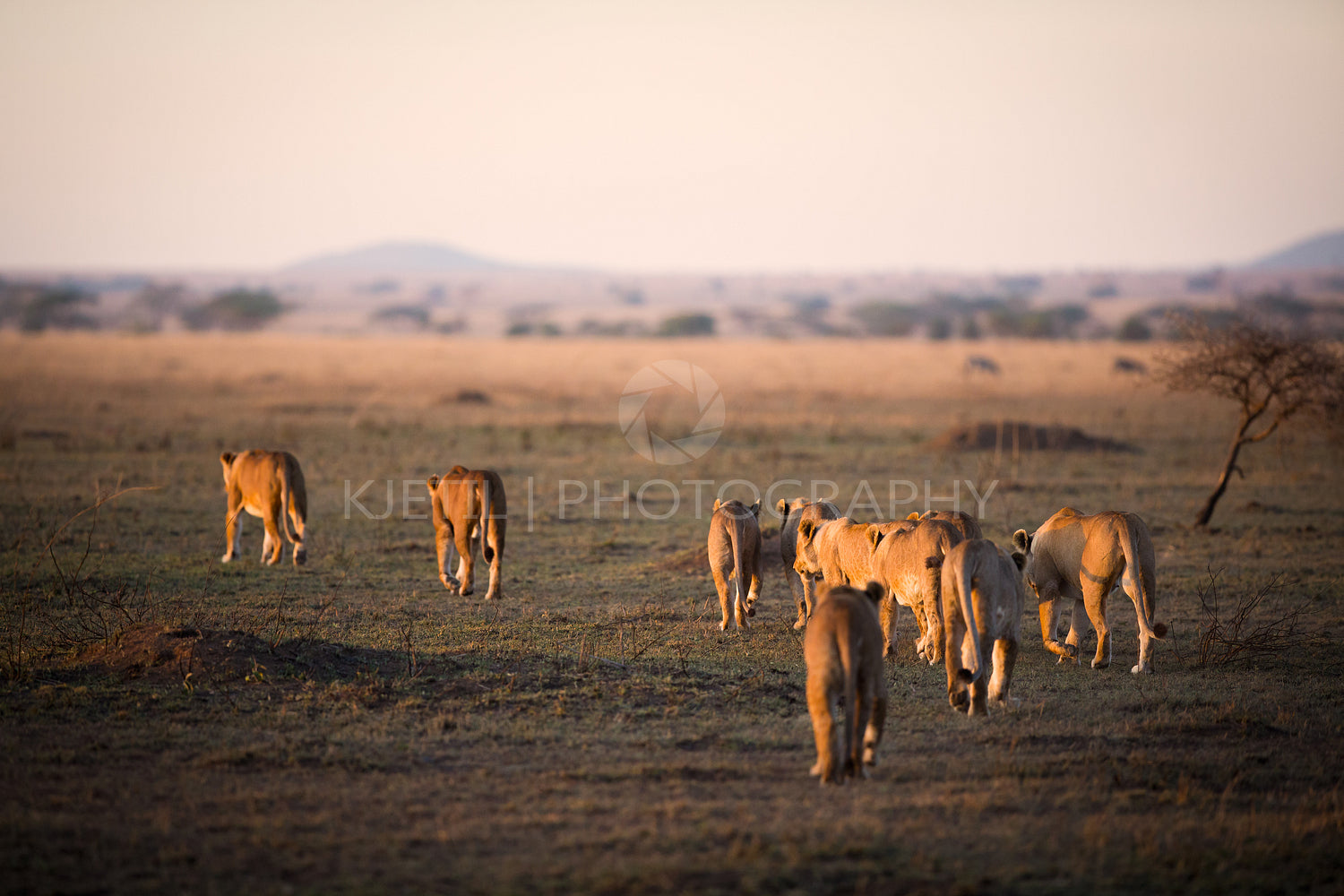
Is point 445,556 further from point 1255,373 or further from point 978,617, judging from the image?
point 1255,373

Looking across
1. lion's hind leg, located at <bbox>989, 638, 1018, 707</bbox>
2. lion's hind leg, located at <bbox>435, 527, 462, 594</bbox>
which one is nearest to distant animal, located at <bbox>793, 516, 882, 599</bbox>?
lion's hind leg, located at <bbox>989, 638, 1018, 707</bbox>

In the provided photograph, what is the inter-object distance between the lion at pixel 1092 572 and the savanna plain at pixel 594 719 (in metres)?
0.34

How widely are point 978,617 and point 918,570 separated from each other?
132cm

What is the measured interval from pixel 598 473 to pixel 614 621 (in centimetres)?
1227

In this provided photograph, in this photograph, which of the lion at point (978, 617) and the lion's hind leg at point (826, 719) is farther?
the lion at point (978, 617)

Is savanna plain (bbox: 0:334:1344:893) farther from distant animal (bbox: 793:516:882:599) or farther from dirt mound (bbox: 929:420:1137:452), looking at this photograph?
dirt mound (bbox: 929:420:1137:452)

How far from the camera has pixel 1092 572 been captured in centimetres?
1005

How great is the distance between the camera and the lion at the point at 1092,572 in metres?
9.77

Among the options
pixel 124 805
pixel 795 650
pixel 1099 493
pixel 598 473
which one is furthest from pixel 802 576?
pixel 598 473

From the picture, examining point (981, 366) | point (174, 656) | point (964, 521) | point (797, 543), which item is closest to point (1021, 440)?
point (797, 543)

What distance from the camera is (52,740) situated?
7629mm

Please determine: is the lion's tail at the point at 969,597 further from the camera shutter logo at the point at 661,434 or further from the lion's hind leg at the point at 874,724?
the camera shutter logo at the point at 661,434

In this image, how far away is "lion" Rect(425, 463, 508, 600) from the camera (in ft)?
40.7

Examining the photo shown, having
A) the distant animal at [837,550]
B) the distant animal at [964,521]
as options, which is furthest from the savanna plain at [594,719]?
the distant animal at [964,521]
